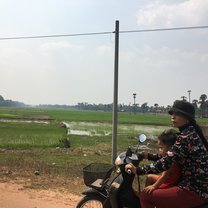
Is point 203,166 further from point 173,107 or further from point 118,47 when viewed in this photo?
point 118,47

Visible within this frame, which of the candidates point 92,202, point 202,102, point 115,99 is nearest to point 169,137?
point 92,202

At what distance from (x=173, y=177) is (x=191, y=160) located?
0.26 m

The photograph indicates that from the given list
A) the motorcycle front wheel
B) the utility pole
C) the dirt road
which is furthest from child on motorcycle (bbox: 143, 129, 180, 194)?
the utility pole

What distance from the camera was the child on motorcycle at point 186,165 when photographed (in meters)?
3.20

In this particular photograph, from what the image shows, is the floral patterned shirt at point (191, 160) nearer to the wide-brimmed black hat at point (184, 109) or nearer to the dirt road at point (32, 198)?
the wide-brimmed black hat at point (184, 109)

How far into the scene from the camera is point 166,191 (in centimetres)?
331

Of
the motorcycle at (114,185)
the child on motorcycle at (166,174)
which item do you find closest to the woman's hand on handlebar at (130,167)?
the motorcycle at (114,185)

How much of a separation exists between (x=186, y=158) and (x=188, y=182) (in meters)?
0.22

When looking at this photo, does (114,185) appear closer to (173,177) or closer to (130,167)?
(130,167)

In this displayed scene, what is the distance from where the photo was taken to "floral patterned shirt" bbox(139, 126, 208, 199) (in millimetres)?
3191

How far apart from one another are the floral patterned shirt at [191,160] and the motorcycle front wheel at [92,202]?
1189 millimetres

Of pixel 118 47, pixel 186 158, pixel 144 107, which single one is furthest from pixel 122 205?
pixel 144 107

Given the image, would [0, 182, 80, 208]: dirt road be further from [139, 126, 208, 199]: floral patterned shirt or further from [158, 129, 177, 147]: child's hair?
[139, 126, 208, 199]: floral patterned shirt

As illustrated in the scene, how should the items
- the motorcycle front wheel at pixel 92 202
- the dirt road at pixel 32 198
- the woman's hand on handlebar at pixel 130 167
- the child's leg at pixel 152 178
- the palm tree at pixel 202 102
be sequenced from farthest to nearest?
the palm tree at pixel 202 102 → the dirt road at pixel 32 198 → the motorcycle front wheel at pixel 92 202 → the child's leg at pixel 152 178 → the woman's hand on handlebar at pixel 130 167
